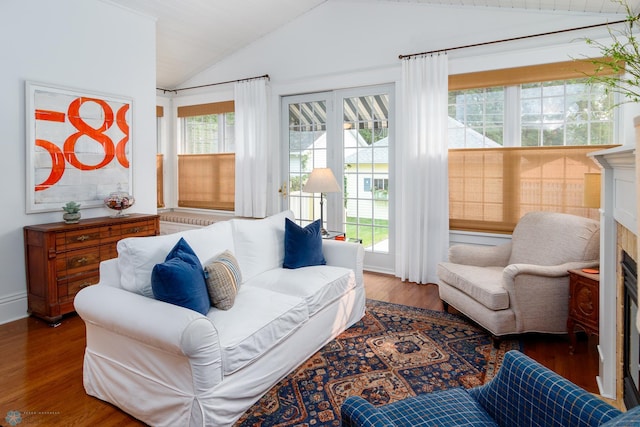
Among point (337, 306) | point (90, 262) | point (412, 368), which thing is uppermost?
point (90, 262)

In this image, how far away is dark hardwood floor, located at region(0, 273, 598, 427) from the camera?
6.96 ft

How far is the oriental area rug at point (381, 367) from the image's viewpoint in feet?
7.04

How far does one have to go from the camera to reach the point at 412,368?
258cm

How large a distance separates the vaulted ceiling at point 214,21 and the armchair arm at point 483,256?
89.5 inches

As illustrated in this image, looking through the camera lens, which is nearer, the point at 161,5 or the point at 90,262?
the point at 90,262

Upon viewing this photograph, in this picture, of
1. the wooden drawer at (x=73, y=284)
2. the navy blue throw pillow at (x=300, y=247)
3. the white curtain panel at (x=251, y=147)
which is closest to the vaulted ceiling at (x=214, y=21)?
the white curtain panel at (x=251, y=147)

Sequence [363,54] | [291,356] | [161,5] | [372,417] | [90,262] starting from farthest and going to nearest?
[363,54] < [161,5] < [90,262] < [291,356] < [372,417]

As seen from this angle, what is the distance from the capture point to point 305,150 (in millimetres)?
5453

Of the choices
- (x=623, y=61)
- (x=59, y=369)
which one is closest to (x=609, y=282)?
(x=623, y=61)

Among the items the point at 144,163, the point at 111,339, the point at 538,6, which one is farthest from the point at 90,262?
the point at 538,6

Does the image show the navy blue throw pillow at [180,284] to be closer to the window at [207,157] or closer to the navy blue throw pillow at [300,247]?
the navy blue throw pillow at [300,247]

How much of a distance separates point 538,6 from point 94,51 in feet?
14.3

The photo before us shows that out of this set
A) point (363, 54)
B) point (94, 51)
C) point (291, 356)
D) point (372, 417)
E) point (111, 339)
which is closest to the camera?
point (372, 417)

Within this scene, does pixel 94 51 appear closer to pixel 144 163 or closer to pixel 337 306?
pixel 144 163
